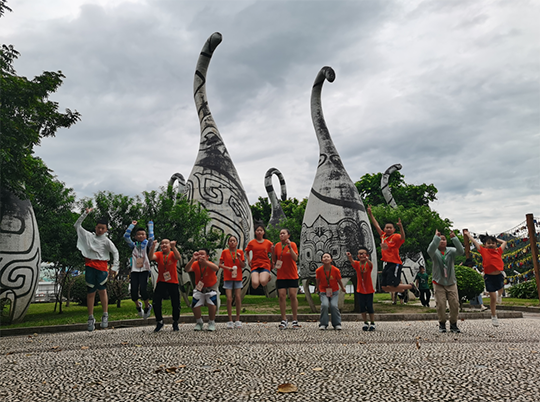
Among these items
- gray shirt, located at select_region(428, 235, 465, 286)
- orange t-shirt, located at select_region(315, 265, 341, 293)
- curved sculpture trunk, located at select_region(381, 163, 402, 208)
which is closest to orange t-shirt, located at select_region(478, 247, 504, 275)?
gray shirt, located at select_region(428, 235, 465, 286)

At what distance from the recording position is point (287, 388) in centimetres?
292

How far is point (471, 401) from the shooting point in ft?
8.51

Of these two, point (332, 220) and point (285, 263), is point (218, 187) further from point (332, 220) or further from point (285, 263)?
point (285, 263)

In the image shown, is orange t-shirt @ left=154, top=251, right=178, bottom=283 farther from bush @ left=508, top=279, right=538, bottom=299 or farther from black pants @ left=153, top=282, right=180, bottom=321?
bush @ left=508, top=279, right=538, bottom=299

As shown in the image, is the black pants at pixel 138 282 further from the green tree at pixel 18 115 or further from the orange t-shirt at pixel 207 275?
the green tree at pixel 18 115

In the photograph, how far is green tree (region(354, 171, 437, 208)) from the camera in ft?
129

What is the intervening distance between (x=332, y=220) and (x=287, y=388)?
12225mm

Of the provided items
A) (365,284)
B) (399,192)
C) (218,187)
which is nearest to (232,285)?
(365,284)

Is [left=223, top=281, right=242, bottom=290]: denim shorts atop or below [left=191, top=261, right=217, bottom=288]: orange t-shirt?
below

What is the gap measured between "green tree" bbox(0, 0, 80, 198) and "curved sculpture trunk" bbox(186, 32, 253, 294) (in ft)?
26.0

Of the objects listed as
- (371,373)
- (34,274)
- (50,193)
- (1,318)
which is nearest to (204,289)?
(371,373)

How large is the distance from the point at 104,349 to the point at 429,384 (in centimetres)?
381

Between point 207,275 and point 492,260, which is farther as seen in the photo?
point 492,260

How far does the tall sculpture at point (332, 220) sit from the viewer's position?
14.6 m
